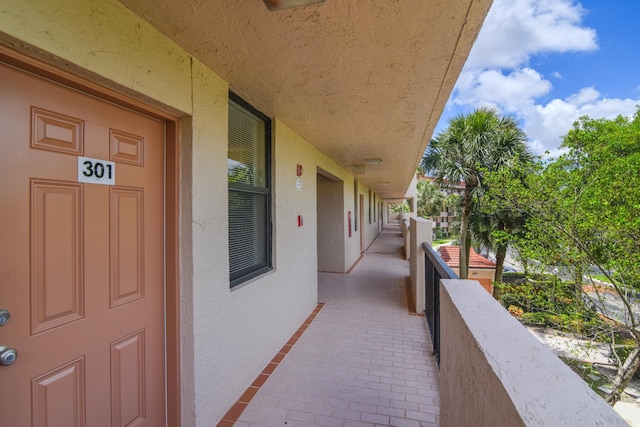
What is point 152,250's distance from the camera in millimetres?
1641

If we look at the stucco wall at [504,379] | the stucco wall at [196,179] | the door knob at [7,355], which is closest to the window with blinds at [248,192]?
the stucco wall at [196,179]

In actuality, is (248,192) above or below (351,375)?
above

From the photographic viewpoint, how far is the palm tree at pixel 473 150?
8.15m

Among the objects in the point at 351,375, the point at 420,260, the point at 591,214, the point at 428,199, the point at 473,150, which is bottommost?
the point at 351,375

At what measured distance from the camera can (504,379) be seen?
715mm

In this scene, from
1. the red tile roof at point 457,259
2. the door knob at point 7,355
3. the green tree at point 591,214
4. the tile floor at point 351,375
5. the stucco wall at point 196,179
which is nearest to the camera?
the door knob at point 7,355

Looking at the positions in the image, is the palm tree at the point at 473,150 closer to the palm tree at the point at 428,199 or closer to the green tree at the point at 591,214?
the green tree at the point at 591,214

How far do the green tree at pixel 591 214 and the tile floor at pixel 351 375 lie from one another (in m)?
3.31

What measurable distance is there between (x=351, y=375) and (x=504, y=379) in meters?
2.14

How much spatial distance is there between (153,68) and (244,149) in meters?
1.08

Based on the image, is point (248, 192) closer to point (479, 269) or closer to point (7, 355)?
point (7, 355)

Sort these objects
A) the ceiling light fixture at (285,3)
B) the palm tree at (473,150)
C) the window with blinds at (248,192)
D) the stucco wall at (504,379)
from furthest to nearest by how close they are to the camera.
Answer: the palm tree at (473,150)
the window with blinds at (248,192)
the ceiling light fixture at (285,3)
the stucco wall at (504,379)

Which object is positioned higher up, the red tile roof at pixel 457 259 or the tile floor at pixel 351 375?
the tile floor at pixel 351 375

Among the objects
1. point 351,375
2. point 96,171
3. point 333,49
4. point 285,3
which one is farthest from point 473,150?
point 96,171
